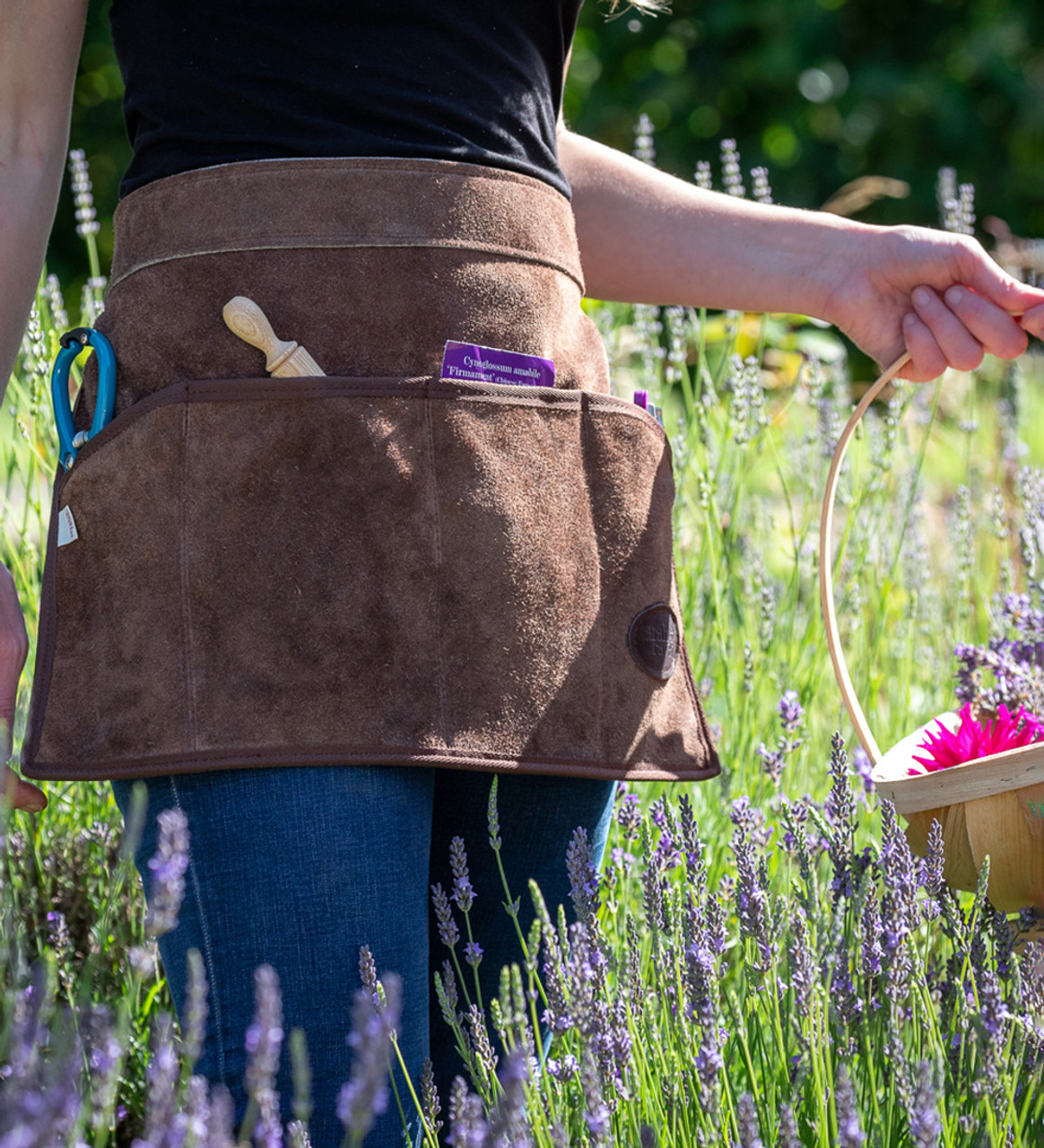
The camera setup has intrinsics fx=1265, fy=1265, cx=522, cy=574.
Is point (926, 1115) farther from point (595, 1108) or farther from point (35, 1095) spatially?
point (35, 1095)

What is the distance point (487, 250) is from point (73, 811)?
4.00 ft

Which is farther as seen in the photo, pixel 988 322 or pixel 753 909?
pixel 988 322

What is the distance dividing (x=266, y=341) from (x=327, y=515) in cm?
17

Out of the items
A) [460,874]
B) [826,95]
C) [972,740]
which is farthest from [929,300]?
[826,95]

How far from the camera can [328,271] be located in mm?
1170

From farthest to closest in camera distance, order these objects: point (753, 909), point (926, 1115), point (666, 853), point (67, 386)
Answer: point (666, 853), point (67, 386), point (753, 909), point (926, 1115)

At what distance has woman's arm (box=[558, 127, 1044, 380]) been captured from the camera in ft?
4.80

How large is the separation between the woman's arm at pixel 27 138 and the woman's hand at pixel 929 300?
2.85 ft

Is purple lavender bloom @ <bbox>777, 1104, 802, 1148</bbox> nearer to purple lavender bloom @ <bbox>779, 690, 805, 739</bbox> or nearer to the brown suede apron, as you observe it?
the brown suede apron

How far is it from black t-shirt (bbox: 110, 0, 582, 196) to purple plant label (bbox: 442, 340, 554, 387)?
0.19 metres

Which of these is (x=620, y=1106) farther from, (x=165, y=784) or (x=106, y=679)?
(x=106, y=679)

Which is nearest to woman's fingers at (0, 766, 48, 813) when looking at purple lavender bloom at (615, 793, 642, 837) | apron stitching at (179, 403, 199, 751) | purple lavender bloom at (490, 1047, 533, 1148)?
apron stitching at (179, 403, 199, 751)

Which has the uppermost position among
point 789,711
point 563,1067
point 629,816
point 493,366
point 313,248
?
point 313,248

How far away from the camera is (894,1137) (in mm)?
1134
